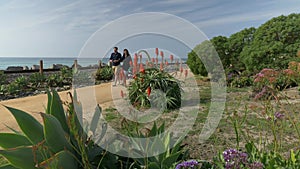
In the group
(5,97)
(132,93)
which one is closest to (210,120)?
(132,93)

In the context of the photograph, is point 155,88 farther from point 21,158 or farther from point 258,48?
point 258,48

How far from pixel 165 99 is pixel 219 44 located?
8.62m

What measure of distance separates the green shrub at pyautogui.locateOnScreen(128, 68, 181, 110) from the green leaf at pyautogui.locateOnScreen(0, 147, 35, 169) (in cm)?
483

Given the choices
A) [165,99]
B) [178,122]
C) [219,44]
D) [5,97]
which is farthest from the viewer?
[219,44]

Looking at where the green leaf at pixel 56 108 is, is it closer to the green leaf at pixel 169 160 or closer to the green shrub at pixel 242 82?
the green leaf at pixel 169 160

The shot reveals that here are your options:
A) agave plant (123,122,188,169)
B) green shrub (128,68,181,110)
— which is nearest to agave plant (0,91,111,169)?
agave plant (123,122,188,169)

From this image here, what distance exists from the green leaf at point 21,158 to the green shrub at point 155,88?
4827mm

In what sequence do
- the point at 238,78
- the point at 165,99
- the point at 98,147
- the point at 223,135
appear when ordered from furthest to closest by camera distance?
the point at 238,78, the point at 165,99, the point at 223,135, the point at 98,147

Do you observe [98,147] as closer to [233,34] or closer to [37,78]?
[37,78]

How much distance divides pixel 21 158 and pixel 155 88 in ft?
A: 17.0

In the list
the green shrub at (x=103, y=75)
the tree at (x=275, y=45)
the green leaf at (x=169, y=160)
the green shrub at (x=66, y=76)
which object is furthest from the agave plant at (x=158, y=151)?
the green shrub at (x=103, y=75)

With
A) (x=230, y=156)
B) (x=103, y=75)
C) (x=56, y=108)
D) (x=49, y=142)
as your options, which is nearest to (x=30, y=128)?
(x=49, y=142)

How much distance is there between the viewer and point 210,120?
527 centimetres

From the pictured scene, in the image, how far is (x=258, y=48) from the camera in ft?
39.6
